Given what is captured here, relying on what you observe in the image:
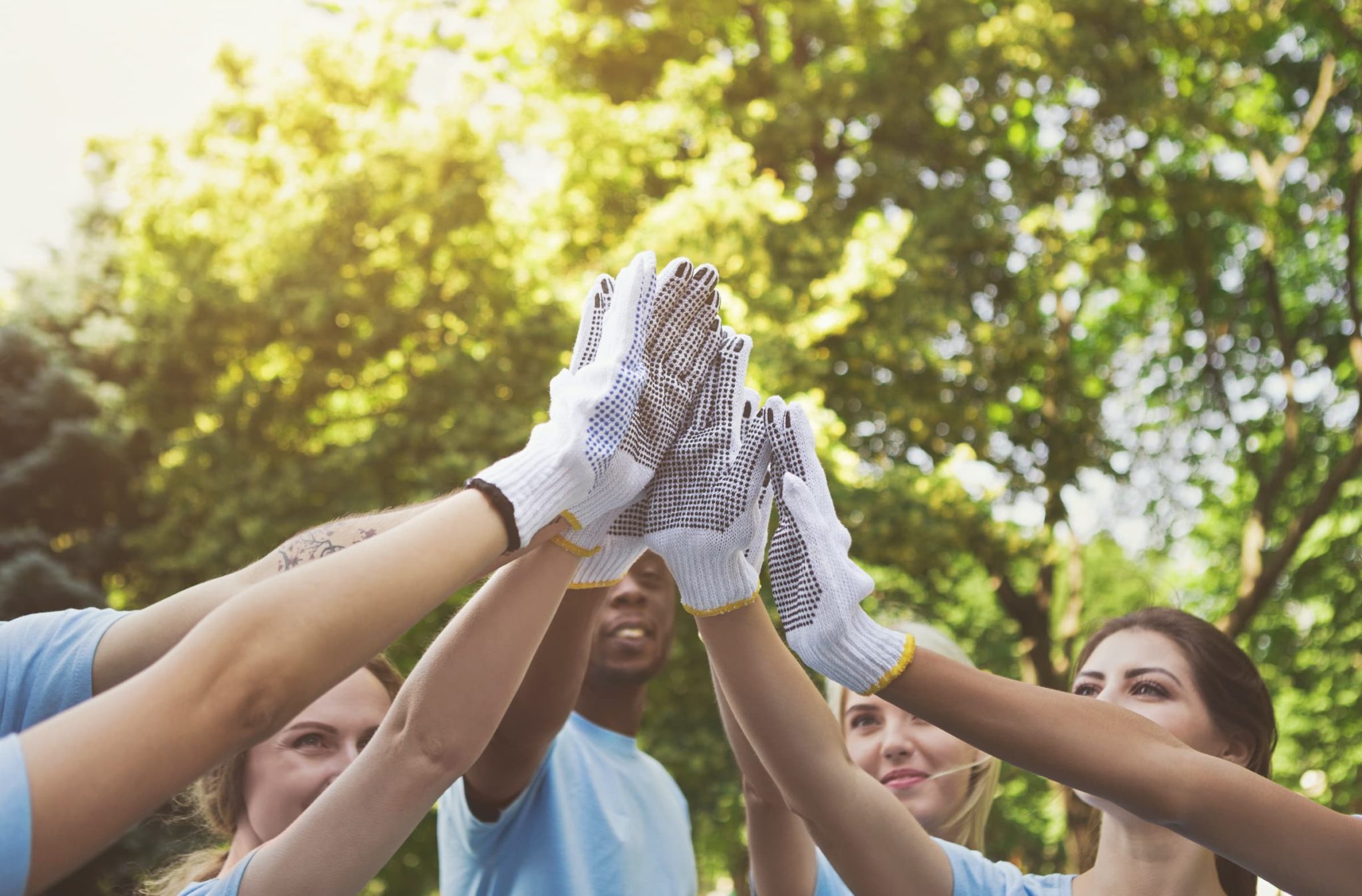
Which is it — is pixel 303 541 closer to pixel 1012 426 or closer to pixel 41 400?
pixel 1012 426

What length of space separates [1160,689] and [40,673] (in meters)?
2.26

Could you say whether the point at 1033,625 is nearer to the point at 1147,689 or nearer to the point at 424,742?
the point at 1147,689

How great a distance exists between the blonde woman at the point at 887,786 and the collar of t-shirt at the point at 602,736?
70 cm

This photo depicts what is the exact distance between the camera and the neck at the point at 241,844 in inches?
98.6

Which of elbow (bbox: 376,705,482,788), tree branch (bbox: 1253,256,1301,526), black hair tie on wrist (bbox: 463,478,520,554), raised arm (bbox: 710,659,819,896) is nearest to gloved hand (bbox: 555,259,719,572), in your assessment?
black hair tie on wrist (bbox: 463,478,520,554)

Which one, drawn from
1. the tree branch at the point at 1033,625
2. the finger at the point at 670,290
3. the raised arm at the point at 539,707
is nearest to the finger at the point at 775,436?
the finger at the point at 670,290

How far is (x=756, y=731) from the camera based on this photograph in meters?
2.26

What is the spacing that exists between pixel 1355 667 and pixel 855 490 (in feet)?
24.3

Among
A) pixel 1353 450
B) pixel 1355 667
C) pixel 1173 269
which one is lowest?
pixel 1355 667

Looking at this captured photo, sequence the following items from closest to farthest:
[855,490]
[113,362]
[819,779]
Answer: [819,779]
[855,490]
[113,362]

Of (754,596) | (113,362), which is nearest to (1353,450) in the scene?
(754,596)

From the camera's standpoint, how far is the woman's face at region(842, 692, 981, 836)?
3152mm

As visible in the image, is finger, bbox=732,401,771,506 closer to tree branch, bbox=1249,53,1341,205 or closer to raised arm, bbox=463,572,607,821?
raised arm, bbox=463,572,607,821

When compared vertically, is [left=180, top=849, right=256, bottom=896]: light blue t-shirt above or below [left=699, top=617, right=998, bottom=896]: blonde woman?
below
